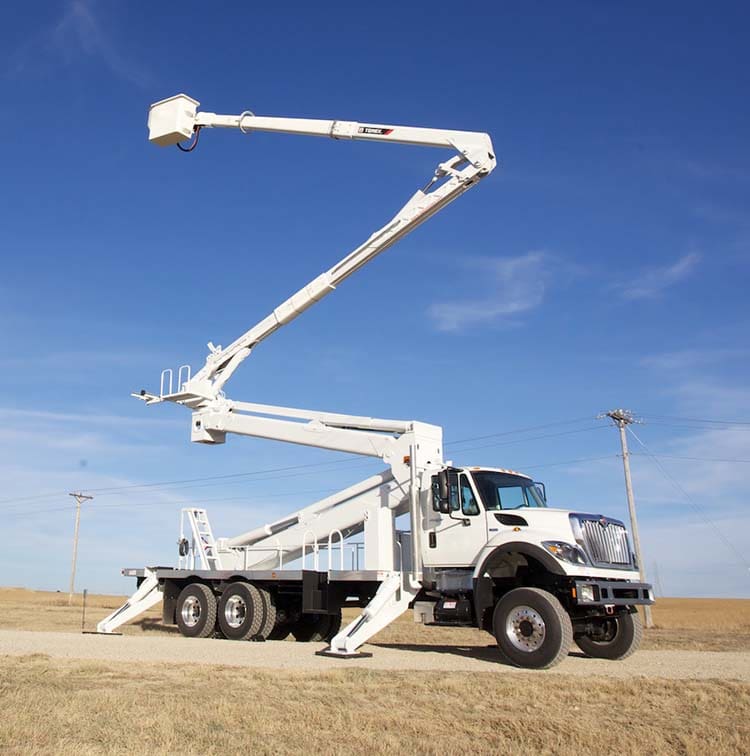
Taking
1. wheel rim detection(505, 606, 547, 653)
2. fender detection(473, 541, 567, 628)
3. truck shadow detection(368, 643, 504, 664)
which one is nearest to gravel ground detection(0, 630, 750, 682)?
truck shadow detection(368, 643, 504, 664)

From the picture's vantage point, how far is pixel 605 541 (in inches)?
554

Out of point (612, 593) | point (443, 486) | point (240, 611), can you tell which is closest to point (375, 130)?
point (443, 486)

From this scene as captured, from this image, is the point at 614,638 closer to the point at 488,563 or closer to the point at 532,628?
the point at 532,628

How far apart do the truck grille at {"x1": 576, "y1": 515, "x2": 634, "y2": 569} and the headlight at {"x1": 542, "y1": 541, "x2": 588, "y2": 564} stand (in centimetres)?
26

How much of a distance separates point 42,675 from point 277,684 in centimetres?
296

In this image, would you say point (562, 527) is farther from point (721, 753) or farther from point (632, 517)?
point (632, 517)

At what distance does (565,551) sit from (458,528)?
2.39 m

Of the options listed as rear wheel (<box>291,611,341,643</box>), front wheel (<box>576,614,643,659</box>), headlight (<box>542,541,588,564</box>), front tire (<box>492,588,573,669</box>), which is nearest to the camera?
front tire (<box>492,588,573,669</box>)

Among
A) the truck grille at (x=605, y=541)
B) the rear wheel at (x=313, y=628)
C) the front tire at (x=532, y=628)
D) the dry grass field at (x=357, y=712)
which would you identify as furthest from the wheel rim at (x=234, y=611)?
the truck grille at (x=605, y=541)

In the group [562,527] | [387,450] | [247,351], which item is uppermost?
[247,351]

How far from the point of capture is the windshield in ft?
48.3

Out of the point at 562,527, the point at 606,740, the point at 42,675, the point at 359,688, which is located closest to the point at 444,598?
the point at 562,527

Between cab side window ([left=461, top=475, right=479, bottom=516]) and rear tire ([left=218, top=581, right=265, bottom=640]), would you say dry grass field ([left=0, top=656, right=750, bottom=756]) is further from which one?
rear tire ([left=218, top=581, right=265, bottom=640])

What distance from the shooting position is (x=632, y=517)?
33219 millimetres
